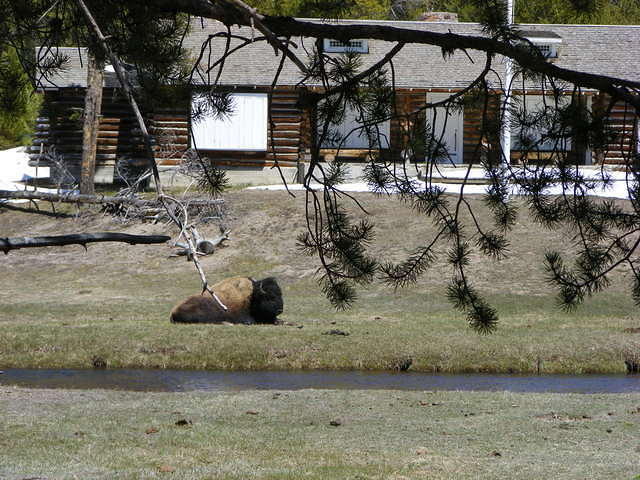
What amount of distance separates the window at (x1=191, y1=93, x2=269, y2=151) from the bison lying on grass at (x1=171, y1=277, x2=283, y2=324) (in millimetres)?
16707

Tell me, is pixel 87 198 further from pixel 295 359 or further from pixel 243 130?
pixel 243 130

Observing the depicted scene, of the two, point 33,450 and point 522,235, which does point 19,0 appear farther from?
point 522,235

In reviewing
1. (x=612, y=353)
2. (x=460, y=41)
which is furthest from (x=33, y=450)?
(x=612, y=353)

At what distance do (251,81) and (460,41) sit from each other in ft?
101

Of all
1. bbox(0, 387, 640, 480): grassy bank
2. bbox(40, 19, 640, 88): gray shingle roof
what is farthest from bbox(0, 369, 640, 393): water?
bbox(40, 19, 640, 88): gray shingle roof

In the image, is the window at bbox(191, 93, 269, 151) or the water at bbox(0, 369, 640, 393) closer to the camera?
the water at bbox(0, 369, 640, 393)

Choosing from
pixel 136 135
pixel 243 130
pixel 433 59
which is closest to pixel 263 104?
pixel 243 130

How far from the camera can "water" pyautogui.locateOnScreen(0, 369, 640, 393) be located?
14.9 meters

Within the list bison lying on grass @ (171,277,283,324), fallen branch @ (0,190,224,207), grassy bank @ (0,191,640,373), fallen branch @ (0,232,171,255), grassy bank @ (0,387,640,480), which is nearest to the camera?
fallen branch @ (0,232,171,255)

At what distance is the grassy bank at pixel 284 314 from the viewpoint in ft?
55.2

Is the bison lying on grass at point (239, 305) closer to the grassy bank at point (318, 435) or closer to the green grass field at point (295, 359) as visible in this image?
the green grass field at point (295, 359)

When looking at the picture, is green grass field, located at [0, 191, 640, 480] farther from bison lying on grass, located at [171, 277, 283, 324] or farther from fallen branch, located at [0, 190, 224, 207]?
fallen branch, located at [0, 190, 224, 207]

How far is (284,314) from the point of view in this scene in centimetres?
2172

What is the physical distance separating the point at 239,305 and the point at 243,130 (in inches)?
676
